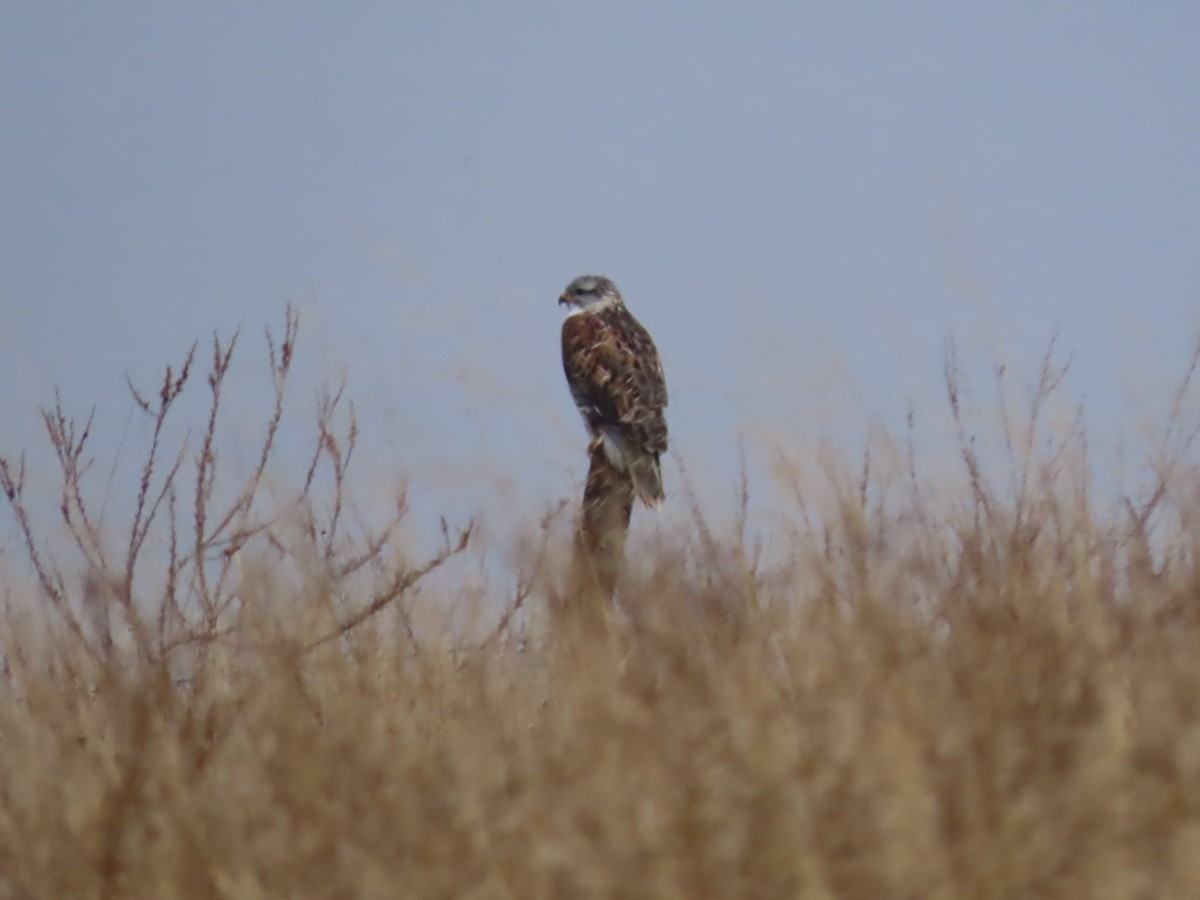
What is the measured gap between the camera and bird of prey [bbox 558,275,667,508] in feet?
20.4

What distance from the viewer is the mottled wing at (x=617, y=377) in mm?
6285

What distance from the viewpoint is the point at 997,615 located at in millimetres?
3182

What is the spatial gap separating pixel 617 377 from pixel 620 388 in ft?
0.24

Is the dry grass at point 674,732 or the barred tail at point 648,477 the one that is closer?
the dry grass at point 674,732

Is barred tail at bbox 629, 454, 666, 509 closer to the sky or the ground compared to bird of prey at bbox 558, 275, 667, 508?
closer to the ground

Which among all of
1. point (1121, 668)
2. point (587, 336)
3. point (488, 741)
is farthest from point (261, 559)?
point (587, 336)

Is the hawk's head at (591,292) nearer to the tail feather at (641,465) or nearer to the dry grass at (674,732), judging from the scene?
the tail feather at (641,465)

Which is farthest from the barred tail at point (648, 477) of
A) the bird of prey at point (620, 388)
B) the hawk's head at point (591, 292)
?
the hawk's head at point (591, 292)

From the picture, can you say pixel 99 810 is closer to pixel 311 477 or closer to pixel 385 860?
pixel 385 860

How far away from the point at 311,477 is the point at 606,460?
155cm

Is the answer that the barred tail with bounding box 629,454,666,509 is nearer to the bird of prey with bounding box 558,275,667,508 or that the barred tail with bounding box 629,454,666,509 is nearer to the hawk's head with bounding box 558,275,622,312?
the bird of prey with bounding box 558,275,667,508

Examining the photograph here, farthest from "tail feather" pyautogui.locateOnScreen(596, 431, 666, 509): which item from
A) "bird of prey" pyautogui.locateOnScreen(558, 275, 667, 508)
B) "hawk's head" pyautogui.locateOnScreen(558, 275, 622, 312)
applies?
"hawk's head" pyautogui.locateOnScreen(558, 275, 622, 312)

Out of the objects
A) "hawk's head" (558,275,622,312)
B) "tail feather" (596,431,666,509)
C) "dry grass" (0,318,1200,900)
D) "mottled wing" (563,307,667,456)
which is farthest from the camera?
"hawk's head" (558,275,622,312)

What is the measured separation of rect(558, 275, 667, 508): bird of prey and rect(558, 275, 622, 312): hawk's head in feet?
0.26
